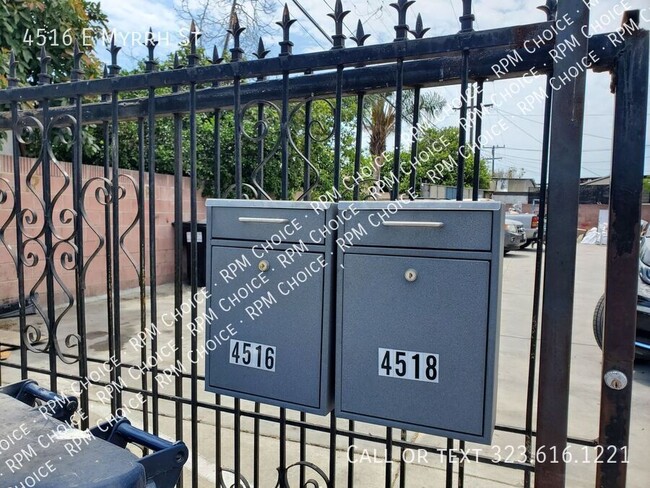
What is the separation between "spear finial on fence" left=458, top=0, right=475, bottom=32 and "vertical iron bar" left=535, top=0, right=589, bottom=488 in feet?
0.76

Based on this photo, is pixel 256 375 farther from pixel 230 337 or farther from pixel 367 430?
pixel 367 430

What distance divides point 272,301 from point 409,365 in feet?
1.53

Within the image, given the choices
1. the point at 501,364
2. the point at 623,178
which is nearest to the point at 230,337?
the point at 623,178

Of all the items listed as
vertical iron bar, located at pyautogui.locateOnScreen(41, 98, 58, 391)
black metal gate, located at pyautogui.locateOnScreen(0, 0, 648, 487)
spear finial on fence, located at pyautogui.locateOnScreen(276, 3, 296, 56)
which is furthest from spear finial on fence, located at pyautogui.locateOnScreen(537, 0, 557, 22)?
vertical iron bar, located at pyautogui.locateOnScreen(41, 98, 58, 391)

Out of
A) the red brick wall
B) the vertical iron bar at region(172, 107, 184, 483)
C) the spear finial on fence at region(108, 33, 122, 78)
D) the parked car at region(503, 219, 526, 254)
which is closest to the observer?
the vertical iron bar at region(172, 107, 184, 483)

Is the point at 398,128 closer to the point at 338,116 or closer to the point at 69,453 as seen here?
the point at 338,116

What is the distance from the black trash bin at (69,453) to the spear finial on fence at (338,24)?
4.40 ft

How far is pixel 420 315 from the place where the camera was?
1302mm

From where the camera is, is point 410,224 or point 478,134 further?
point 478,134

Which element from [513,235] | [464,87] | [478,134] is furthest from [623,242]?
[513,235]

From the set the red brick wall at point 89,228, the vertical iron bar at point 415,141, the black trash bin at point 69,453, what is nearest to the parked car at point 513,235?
the red brick wall at point 89,228

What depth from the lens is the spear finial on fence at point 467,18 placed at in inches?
54.3

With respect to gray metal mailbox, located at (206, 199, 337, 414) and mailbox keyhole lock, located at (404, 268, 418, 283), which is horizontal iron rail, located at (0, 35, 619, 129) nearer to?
gray metal mailbox, located at (206, 199, 337, 414)

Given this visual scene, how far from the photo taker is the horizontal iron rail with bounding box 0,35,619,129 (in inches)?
54.1
